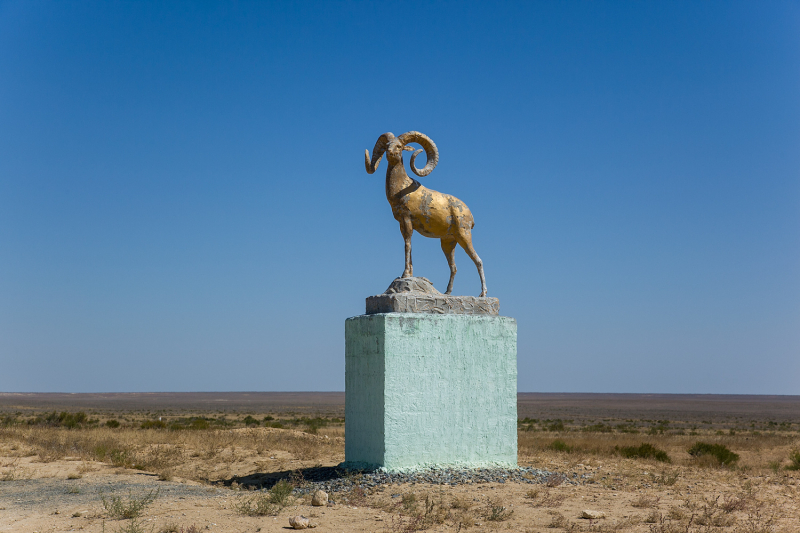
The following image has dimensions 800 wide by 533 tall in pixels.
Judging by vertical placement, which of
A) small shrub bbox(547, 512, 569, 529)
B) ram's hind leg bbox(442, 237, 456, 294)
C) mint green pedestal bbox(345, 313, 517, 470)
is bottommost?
small shrub bbox(547, 512, 569, 529)

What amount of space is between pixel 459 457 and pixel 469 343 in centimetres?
212

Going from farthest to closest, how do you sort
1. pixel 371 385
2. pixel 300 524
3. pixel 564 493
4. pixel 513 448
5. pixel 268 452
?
pixel 268 452 → pixel 513 448 → pixel 371 385 → pixel 564 493 → pixel 300 524

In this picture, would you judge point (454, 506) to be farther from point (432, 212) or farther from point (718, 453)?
point (718, 453)

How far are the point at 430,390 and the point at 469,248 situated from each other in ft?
10.5

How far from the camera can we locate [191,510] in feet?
32.8

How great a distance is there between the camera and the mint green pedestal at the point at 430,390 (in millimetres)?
12344

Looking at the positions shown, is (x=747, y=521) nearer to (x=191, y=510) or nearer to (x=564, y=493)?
(x=564, y=493)

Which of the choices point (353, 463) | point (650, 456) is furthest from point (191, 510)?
point (650, 456)

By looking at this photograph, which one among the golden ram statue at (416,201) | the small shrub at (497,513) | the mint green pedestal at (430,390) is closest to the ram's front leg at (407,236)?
the golden ram statue at (416,201)

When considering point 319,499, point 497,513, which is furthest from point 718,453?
point 319,499

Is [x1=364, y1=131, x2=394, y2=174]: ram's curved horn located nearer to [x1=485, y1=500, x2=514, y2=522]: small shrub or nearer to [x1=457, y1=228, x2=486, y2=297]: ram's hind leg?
[x1=457, y1=228, x2=486, y2=297]: ram's hind leg

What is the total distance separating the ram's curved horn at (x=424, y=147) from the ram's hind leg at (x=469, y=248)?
143 cm

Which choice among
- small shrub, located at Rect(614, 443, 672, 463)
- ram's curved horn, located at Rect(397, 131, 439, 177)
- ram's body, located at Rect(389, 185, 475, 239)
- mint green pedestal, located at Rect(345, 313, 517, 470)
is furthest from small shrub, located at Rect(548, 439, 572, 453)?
ram's curved horn, located at Rect(397, 131, 439, 177)

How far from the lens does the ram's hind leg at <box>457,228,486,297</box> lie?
46.4ft
